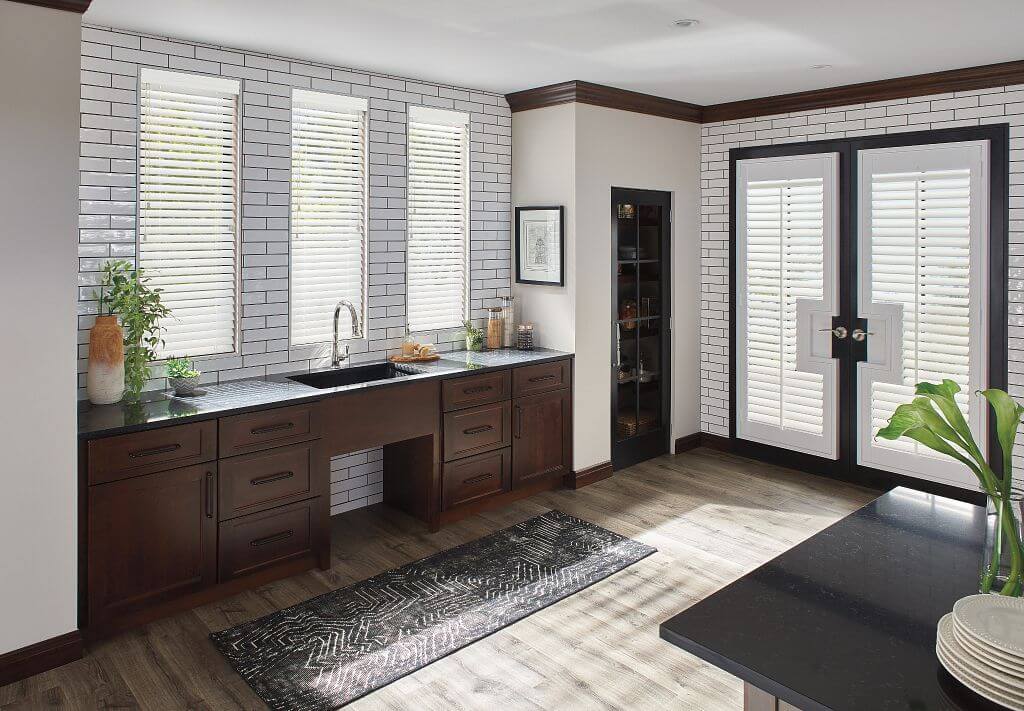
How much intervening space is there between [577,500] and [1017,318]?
9.57 feet

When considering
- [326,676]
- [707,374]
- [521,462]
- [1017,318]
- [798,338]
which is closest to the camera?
[326,676]

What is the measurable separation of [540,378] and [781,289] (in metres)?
2.00

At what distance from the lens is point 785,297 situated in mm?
5652

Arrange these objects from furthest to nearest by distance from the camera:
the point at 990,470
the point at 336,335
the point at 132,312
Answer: the point at 336,335
the point at 132,312
the point at 990,470

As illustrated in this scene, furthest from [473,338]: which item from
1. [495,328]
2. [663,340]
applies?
[663,340]

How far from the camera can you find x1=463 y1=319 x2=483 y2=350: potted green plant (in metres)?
5.36

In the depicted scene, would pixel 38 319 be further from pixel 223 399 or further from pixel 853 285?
pixel 853 285

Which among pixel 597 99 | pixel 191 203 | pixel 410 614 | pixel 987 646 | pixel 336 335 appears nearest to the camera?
pixel 987 646

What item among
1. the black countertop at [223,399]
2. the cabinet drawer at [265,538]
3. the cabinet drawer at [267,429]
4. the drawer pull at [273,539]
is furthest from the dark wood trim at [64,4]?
the drawer pull at [273,539]

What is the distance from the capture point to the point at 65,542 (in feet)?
10.2

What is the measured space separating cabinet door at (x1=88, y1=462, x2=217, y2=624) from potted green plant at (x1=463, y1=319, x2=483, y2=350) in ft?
7.23

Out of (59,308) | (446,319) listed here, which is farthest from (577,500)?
(59,308)

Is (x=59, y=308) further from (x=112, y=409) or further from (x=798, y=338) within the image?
(x=798, y=338)

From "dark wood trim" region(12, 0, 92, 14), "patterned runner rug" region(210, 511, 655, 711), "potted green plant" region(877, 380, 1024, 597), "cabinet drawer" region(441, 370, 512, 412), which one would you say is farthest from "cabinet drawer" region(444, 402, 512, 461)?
"potted green plant" region(877, 380, 1024, 597)
